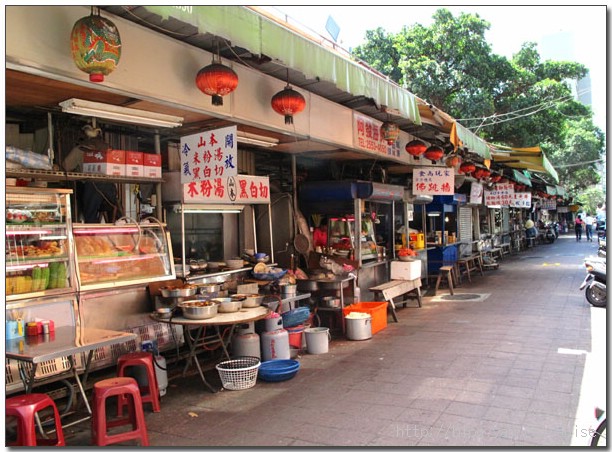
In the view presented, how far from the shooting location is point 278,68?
5820 mm

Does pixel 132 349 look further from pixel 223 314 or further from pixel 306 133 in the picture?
pixel 306 133

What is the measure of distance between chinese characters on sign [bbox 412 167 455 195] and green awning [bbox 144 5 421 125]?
14.2ft

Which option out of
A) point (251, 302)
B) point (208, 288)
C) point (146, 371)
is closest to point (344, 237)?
point (208, 288)

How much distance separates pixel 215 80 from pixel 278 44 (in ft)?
2.33

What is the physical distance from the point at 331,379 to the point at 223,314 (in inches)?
59.5

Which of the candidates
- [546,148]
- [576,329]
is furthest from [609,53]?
[546,148]

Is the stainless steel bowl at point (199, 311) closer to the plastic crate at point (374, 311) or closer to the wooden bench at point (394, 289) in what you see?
the plastic crate at point (374, 311)

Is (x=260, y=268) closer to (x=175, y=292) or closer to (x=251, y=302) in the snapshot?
(x=251, y=302)

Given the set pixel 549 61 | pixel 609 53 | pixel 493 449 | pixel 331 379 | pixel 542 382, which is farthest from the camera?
pixel 549 61

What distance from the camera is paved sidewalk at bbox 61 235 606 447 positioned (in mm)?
4070

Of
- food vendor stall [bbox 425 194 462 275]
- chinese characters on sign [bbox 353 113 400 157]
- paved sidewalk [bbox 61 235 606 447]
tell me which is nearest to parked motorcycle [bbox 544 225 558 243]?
food vendor stall [bbox 425 194 462 275]

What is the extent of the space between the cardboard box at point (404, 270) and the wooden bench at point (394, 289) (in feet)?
0.33

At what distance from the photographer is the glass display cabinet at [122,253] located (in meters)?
5.26

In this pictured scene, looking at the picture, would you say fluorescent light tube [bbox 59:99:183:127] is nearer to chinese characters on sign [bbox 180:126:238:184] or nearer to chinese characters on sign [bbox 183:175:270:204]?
chinese characters on sign [bbox 180:126:238:184]
